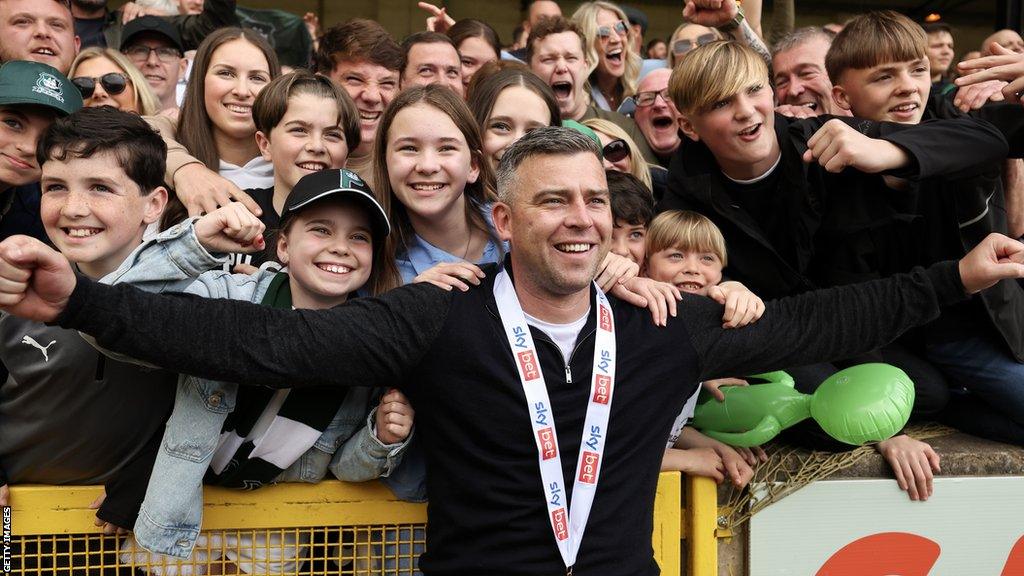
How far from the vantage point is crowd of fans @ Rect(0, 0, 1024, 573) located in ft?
9.14

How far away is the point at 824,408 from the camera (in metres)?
3.08

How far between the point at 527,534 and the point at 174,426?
1.08 m

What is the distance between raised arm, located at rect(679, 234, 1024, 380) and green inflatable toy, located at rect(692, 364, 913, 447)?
121 mm

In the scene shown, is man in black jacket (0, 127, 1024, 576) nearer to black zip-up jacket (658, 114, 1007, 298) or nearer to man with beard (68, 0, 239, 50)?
black zip-up jacket (658, 114, 1007, 298)

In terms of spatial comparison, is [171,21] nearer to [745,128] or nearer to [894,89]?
[745,128]

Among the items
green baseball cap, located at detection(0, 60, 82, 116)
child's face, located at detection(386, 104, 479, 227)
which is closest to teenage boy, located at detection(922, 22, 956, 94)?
child's face, located at detection(386, 104, 479, 227)

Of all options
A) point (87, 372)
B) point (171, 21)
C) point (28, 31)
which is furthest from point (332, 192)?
point (171, 21)

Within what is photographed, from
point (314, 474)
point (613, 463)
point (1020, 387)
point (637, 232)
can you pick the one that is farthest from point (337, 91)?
point (1020, 387)

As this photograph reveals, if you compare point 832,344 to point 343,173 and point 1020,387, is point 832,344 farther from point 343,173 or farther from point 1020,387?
Result: point 343,173

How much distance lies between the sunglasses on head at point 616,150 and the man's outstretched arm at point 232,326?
1.89m

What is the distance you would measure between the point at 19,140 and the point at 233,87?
3.12 feet

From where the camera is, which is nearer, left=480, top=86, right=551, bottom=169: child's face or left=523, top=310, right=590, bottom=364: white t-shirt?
left=523, top=310, right=590, bottom=364: white t-shirt

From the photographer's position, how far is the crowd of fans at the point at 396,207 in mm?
2787

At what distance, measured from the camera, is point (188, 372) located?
8.10ft
